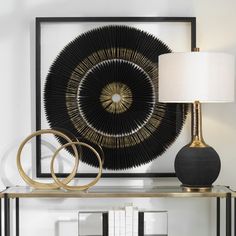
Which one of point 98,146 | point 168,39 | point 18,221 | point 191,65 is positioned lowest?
point 18,221

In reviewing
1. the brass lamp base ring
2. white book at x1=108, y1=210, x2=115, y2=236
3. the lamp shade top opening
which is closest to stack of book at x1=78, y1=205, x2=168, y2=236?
white book at x1=108, y1=210, x2=115, y2=236

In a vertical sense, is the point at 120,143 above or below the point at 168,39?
below

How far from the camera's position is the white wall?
6.53ft

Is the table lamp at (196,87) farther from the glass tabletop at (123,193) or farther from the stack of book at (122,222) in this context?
the stack of book at (122,222)

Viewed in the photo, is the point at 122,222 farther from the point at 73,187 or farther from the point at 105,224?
the point at 73,187

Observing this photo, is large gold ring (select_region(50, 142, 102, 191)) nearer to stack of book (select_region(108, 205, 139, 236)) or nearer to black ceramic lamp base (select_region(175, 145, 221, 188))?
stack of book (select_region(108, 205, 139, 236))

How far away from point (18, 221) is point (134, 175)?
1.63 ft

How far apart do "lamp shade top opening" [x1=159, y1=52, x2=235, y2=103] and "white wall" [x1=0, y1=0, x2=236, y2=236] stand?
27 cm

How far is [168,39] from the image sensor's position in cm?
199

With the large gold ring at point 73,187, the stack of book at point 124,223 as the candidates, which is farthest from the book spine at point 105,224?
the large gold ring at point 73,187

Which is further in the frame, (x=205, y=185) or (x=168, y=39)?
(x=168, y=39)

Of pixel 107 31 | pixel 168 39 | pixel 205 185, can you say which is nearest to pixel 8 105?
pixel 107 31

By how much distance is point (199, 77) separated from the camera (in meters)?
1.71

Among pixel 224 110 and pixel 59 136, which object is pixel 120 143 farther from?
pixel 224 110
